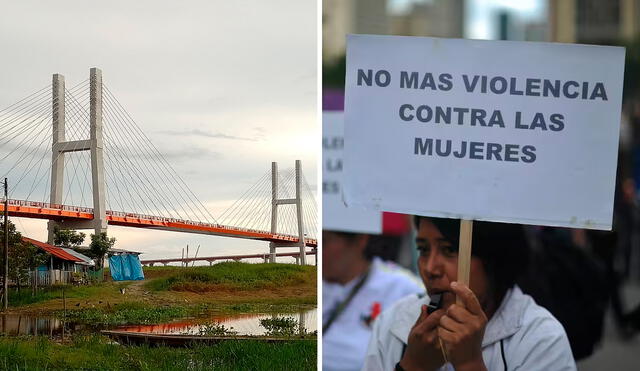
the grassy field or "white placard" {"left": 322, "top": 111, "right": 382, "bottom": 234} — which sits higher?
"white placard" {"left": 322, "top": 111, "right": 382, "bottom": 234}

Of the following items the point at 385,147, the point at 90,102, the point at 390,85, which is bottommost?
the point at 385,147

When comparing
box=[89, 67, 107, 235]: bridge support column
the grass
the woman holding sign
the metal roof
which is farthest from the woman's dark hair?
box=[89, 67, 107, 235]: bridge support column

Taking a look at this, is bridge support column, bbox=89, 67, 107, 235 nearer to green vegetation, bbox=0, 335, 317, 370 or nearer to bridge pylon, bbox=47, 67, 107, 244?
bridge pylon, bbox=47, 67, 107, 244

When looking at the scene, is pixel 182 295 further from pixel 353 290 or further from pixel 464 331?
pixel 464 331

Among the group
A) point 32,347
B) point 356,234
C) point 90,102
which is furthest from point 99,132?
point 356,234

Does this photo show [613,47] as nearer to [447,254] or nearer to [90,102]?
[447,254]

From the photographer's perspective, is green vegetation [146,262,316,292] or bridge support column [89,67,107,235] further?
green vegetation [146,262,316,292]
